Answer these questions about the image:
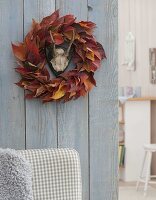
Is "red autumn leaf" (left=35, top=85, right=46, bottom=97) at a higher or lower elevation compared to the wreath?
lower

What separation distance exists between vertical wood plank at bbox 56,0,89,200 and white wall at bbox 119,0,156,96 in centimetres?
362

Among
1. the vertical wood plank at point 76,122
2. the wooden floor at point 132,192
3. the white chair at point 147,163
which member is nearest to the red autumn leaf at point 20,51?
the vertical wood plank at point 76,122

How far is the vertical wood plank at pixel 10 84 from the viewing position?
1.91 meters

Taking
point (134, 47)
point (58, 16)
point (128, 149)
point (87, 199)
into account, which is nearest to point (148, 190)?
point (128, 149)

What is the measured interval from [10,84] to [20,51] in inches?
6.1

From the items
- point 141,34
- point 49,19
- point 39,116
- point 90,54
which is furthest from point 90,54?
point 141,34

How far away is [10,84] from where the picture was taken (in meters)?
1.92

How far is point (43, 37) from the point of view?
6.17ft

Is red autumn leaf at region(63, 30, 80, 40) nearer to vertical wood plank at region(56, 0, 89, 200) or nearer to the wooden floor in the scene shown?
vertical wood plank at region(56, 0, 89, 200)

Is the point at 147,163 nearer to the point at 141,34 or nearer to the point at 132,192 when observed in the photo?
the point at 132,192

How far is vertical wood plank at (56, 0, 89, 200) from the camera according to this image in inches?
77.6

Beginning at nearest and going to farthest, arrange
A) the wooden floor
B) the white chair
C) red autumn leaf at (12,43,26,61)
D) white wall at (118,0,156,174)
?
red autumn leaf at (12,43,26,61), the wooden floor, the white chair, white wall at (118,0,156,174)

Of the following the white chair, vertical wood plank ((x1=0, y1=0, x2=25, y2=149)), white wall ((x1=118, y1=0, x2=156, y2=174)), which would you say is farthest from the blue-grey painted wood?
white wall ((x1=118, y1=0, x2=156, y2=174))

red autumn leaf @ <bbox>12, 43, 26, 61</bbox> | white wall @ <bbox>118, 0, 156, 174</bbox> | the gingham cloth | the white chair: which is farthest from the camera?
white wall @ <bbox>118, 0, 156, 174</bbox>
